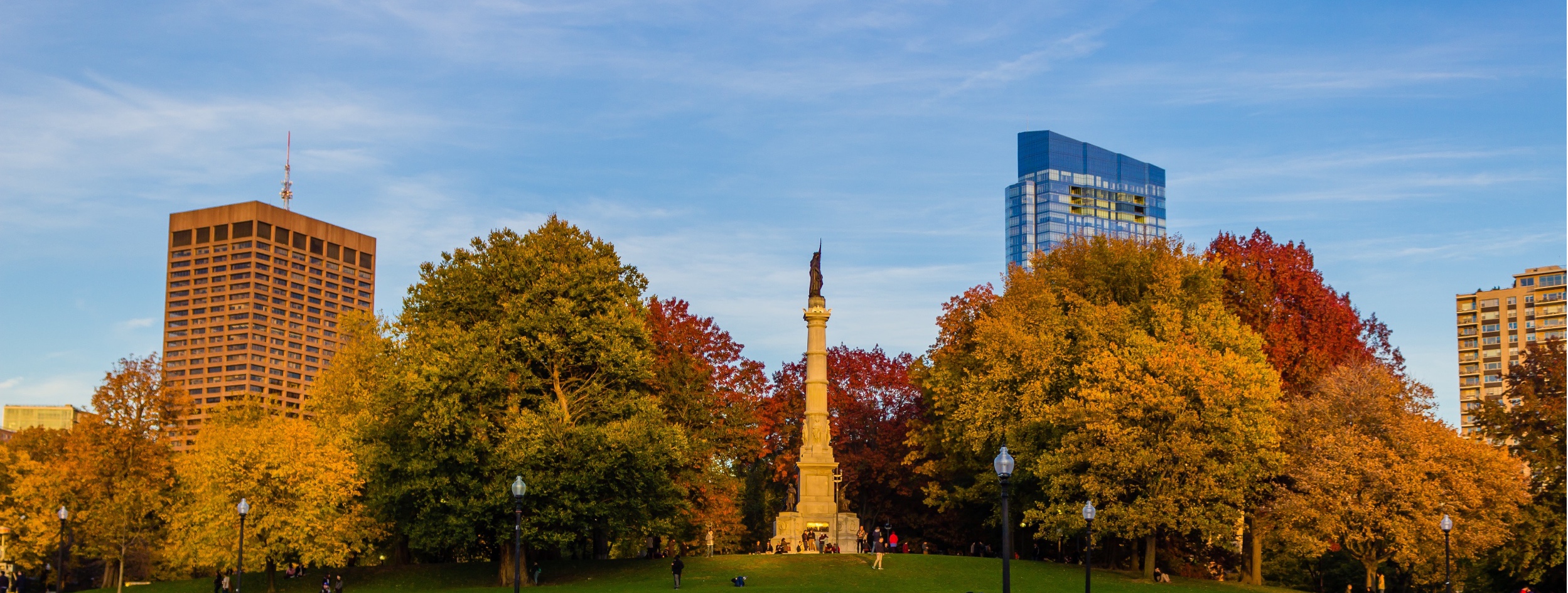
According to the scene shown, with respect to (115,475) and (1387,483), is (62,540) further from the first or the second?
(1387,483)

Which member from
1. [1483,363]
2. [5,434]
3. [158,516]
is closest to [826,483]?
[158,516]

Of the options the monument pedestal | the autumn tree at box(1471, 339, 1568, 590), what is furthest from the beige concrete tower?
the autumn tree at box(1471, 339, 1568, 590)

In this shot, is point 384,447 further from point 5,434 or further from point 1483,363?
point 1483,363

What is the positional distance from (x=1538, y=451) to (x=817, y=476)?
27955 mm

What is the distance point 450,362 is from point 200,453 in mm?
17831

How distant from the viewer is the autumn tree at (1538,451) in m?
42.6

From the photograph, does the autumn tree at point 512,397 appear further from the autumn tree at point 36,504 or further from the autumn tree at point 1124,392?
the autumn tree at point 36,504

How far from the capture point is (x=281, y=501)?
52.8 m

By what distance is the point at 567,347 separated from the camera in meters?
49.8

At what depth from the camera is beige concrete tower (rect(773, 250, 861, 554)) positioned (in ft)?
194

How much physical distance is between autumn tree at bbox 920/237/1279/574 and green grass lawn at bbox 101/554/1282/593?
2350 millimetres

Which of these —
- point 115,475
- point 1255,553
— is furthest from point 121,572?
point 1255,553

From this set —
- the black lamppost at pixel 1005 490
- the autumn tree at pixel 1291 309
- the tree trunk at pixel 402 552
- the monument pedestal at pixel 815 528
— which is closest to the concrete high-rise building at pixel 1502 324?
the autumn tree at pixel 1291 309

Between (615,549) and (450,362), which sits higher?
(450,362)
